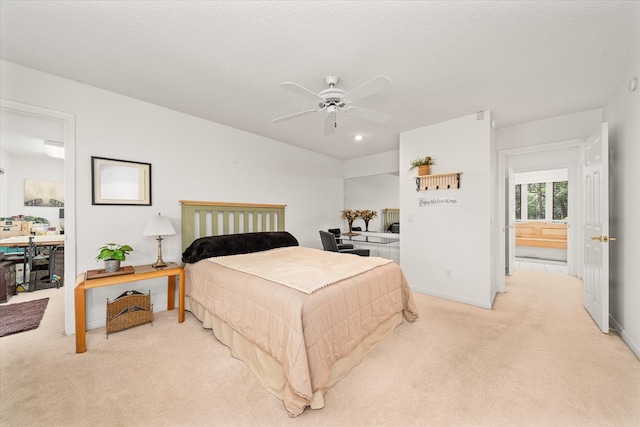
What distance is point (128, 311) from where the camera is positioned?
8.80 ft

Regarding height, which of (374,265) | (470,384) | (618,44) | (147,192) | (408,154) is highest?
(618,44)

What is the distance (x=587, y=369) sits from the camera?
2.00 metres

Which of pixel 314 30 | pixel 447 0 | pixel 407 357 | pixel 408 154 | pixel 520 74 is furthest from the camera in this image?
pixel 408 154

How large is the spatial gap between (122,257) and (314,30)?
8.84 feet

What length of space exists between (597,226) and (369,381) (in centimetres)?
298

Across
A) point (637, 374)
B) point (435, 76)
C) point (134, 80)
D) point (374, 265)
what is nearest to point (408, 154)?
point (435, 76)

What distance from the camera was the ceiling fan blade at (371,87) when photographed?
71.4 inches

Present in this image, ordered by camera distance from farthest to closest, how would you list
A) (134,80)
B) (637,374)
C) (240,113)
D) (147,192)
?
(240,113) < (147,192) < (134,80) < (637,374)

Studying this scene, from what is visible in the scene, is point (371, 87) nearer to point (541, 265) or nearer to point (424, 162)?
point (424, 162)

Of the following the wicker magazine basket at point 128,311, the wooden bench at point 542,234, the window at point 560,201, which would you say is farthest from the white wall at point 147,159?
the window at point 560,201

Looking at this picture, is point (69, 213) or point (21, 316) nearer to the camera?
point (69, 213)

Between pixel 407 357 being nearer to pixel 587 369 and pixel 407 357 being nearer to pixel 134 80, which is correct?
pixel 587 369

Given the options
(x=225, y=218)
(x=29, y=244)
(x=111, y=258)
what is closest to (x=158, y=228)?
(x=111, y=258)

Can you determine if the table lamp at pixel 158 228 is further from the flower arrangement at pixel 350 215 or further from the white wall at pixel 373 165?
the white wall at pixel 373 165
